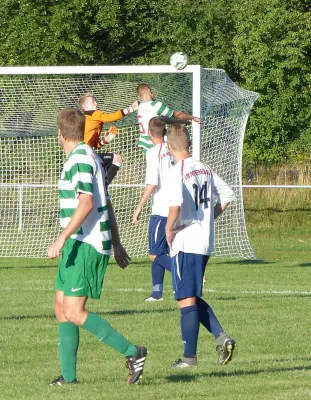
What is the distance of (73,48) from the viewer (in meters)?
33.0

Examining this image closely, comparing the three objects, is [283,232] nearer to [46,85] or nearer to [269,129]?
[269,129]

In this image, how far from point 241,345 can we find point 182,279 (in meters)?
1.41

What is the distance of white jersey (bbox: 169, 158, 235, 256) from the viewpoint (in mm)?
7574

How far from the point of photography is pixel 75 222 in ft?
21.1

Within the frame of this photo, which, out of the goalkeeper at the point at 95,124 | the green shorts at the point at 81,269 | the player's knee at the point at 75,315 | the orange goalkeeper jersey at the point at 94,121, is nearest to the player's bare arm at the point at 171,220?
the green shorts at the point at 81,269

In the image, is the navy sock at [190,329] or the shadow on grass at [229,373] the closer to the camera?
the shadow on grass at [229,373]

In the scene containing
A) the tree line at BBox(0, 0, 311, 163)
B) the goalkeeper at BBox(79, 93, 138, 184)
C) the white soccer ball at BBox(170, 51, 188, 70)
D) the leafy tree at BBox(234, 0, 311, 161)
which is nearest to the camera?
the goalkeeper at BBox(79, 93, 138, 184)

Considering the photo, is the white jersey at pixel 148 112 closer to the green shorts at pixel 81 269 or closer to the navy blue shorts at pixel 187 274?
the navy blue shorts at pixel 187 274

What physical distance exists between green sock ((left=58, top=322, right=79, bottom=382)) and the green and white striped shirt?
56 centimetres

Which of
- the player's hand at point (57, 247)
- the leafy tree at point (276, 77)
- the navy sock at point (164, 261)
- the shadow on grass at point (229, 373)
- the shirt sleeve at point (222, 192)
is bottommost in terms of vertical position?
the shadow on grass at point (229, 373)

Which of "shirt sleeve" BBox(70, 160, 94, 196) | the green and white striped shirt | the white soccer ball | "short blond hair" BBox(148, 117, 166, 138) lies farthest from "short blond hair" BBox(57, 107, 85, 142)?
the white soccer ball

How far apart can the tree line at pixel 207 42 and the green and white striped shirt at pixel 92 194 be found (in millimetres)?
20688

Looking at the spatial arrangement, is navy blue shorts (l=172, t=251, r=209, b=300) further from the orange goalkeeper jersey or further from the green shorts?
the orange goalkeeper jersey

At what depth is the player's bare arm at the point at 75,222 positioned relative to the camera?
6.41m
